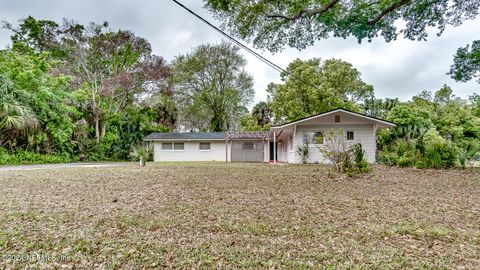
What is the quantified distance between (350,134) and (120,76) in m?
17.1

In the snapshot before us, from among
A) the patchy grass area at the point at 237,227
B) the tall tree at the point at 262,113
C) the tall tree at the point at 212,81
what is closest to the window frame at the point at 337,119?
the patchy grass area at the point at 237,227

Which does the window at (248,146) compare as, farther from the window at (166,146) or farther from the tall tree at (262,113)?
the tall tree at (262,113)

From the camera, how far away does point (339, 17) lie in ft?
26.7

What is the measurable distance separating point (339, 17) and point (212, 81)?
2157 centimetres

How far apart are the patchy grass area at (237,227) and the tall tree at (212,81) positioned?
2297cm

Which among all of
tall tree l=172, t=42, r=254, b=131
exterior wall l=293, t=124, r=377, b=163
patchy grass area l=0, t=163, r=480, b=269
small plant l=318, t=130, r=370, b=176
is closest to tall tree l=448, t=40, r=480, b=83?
exterior wall l=293, t=124, r=377, b=163

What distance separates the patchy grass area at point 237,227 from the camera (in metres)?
2.69

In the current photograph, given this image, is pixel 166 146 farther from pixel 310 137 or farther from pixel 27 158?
pixel 310 137

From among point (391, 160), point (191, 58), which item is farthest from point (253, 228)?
point (191, 58)

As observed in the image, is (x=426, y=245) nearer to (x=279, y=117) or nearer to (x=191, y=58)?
(x=279, y=117)

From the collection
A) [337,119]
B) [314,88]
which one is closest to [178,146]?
[314,88]

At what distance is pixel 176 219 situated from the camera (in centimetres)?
396

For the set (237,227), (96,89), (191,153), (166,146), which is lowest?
(237,227)

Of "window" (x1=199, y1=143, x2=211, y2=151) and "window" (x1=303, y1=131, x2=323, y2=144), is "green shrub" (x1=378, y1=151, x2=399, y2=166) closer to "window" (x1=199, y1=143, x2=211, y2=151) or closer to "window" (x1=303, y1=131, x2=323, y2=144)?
"window" (x1=303, y1=131, x2=323, y2=144)
